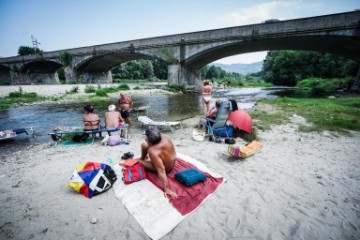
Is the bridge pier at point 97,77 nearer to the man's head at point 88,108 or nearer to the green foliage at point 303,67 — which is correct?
the man's head at point 88,108

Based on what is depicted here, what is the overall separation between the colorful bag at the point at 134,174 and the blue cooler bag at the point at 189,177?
642 mm

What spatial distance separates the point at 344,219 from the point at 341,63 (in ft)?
159

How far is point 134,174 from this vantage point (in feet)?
10.6

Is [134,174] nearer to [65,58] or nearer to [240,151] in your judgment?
[240,151]

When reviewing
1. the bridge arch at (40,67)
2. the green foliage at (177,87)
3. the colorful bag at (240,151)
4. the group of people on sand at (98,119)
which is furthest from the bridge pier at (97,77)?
the colorful bag at (240,151)

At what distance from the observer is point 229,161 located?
165 inches

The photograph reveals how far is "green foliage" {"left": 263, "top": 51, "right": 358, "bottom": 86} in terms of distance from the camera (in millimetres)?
38500

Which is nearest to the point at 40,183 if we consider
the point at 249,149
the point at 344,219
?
the point at 249,149

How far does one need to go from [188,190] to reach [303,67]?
179 ft

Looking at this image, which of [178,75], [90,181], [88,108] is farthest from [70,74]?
[90,181]

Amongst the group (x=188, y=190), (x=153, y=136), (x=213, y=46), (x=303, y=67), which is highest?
(x=213, y=46)

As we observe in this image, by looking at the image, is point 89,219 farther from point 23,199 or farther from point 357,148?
point 357,148

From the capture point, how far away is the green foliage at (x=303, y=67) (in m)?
38.5

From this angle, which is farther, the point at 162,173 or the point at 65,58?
the point at 65,58
